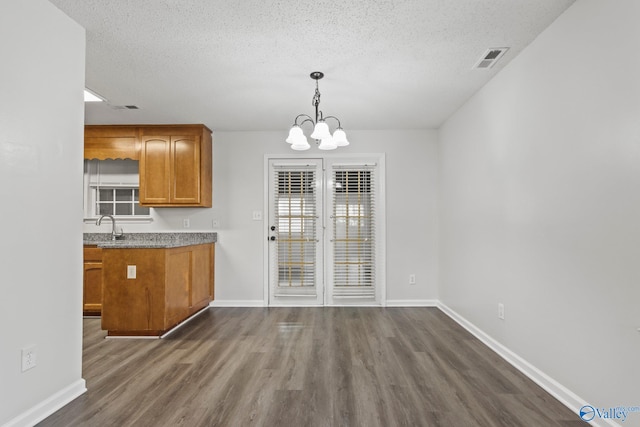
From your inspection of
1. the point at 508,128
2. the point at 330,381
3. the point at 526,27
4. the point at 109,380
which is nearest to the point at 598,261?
the point at 508,128

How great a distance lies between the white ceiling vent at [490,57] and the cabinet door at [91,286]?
14.8 ft

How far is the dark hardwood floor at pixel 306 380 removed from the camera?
1921mm

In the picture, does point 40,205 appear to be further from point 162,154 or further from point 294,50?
point 162,154

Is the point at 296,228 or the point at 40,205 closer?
the point at 40,205

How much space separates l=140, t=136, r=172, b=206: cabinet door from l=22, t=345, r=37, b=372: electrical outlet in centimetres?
261

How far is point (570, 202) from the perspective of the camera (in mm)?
2008

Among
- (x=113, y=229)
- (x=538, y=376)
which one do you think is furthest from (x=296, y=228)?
(x=538, y=376)

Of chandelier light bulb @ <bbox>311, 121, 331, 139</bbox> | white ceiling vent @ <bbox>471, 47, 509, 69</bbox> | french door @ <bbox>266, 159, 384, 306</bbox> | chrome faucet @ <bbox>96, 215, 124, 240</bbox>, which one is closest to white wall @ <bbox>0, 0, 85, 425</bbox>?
chandelier light bulb @ <bbox>311, 121, 331, 139</bbox>

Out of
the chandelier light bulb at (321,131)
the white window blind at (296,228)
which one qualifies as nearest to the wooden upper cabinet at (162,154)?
the white window blind at (296,228)

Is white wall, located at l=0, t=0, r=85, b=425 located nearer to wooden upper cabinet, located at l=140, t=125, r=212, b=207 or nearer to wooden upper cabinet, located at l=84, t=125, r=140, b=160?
wooden upper cabinet, located at l=140, t=125, r=212, b=207

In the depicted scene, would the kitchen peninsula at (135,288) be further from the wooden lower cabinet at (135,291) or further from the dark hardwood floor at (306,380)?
the dark hardwood floor at (306,380)

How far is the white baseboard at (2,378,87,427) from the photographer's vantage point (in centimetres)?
178

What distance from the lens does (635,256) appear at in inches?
62.7

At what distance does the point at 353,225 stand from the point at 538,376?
2.69 meters
